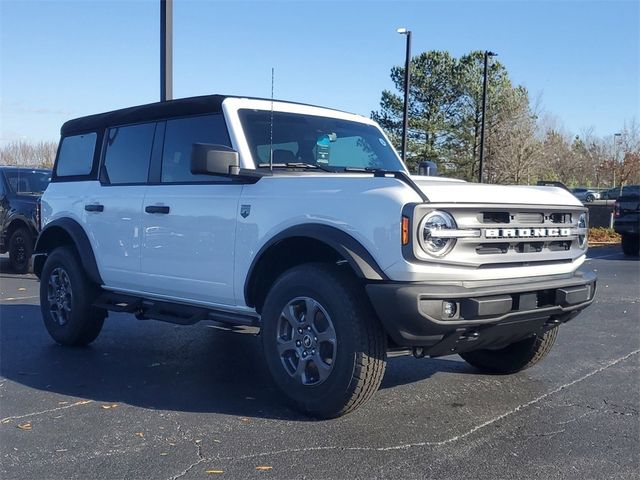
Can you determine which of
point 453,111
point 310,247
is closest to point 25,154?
point 453,111

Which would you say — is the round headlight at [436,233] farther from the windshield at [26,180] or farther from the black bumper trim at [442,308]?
the windshield at [26,180]

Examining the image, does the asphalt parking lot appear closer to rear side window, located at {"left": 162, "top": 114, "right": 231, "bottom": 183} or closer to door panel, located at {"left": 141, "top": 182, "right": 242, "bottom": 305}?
door panel, located at {"left": 141, "top": 182, "right": 242, "bottom": 305}

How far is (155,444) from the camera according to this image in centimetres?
407

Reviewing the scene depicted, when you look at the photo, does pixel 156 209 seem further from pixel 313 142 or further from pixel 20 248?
pixel 20 248

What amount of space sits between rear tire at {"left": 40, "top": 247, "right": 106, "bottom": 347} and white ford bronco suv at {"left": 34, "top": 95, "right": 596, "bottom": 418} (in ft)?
0.06

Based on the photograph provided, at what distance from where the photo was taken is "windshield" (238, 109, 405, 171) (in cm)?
538

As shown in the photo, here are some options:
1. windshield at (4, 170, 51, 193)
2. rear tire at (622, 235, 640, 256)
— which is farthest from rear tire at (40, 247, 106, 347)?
rear tire at (622, 235, 640, 256)

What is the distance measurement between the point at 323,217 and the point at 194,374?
6.66 feet

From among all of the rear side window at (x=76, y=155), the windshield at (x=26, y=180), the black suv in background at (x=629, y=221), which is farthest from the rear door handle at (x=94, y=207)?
the black suv in background at (x=629, y=221)

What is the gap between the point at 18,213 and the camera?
1223 centimetres

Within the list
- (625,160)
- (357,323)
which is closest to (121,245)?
(357,323)

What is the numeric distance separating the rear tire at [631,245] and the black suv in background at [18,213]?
13.4 m

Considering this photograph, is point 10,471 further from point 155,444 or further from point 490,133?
point 490,133

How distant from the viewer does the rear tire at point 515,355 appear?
215 inches
